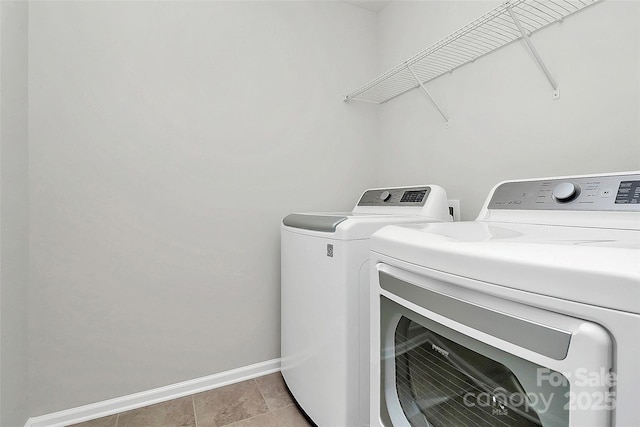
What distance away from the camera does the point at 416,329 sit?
781 millimetres

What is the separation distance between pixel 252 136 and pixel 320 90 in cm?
58

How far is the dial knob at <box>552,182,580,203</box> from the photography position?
3.10ft

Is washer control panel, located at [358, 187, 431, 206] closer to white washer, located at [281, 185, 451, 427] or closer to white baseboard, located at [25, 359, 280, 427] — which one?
white washer, located at [281, 185, 451, 427]

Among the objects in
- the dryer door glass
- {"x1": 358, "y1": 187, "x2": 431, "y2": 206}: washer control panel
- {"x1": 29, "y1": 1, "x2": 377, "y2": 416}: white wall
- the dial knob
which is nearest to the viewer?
the dryer door glass

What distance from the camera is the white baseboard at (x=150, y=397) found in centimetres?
140

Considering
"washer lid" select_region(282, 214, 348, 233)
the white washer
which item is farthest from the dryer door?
"washer lid" select_region(282, 214, 348, 233)

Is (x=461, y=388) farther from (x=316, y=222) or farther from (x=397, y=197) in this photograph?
(x=397, y=197)

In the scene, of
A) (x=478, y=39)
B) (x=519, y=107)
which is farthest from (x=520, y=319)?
(x=478, y=39)

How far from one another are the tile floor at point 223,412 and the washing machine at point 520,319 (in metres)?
0.75

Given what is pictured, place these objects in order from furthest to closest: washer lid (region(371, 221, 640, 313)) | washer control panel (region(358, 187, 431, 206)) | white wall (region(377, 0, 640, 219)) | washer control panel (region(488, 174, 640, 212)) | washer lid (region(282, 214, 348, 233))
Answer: washer control panel (region(358, 187, 431, 206))
washer lid (region(282, 214, 348, 233))
white wall (region(377, 0, 640, 219))
washer control panel (region(488, 174, 640, 212))
washer lid (region(371, 221, 640, 313))

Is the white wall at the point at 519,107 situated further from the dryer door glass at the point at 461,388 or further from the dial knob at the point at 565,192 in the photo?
the dryer door glass at the point at 461,388

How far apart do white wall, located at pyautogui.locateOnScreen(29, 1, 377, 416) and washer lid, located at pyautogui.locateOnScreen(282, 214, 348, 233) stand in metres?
0.39

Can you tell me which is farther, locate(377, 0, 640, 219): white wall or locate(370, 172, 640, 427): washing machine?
locate(377, 0, 640, 219): white wall

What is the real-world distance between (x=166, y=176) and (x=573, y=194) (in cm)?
174
